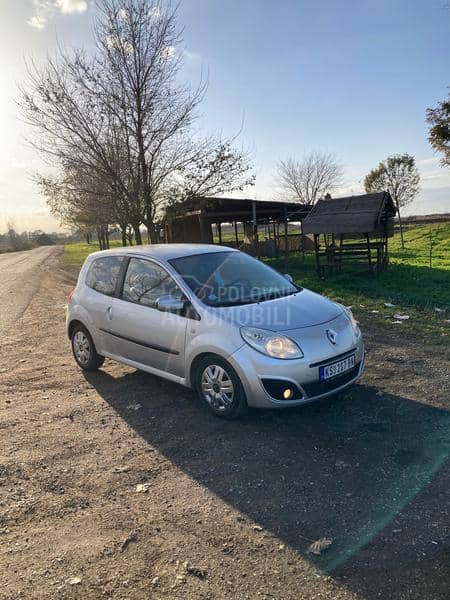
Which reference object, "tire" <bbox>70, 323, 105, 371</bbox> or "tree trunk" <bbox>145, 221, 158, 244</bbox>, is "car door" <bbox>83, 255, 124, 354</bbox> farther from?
"tree trunk" <bbox>145, 221, 158, 244</bbox>

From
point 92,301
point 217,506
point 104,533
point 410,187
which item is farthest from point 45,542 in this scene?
point 410,187

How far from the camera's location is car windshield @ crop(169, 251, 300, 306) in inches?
172

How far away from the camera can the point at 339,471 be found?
318 cm

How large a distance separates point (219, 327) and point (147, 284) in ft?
4.11

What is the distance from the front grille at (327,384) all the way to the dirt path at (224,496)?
1.07 feet

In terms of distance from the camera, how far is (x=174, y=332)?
4312 millimetres

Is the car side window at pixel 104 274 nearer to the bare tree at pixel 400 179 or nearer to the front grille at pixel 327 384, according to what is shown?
the front grille at pixel 327 384

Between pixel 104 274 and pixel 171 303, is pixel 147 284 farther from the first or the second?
pixel 104 274

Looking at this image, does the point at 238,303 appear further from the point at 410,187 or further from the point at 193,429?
the point at 410,187

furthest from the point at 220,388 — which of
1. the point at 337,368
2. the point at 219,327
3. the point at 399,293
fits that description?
the point at 399,293

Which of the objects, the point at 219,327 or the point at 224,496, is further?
the point at 219,327

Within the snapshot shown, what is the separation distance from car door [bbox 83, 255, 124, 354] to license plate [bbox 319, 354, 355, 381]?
266 cm

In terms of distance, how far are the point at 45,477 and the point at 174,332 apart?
1733 millimetres

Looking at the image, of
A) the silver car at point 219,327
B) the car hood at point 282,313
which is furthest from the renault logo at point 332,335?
the car hood at point 282,313
